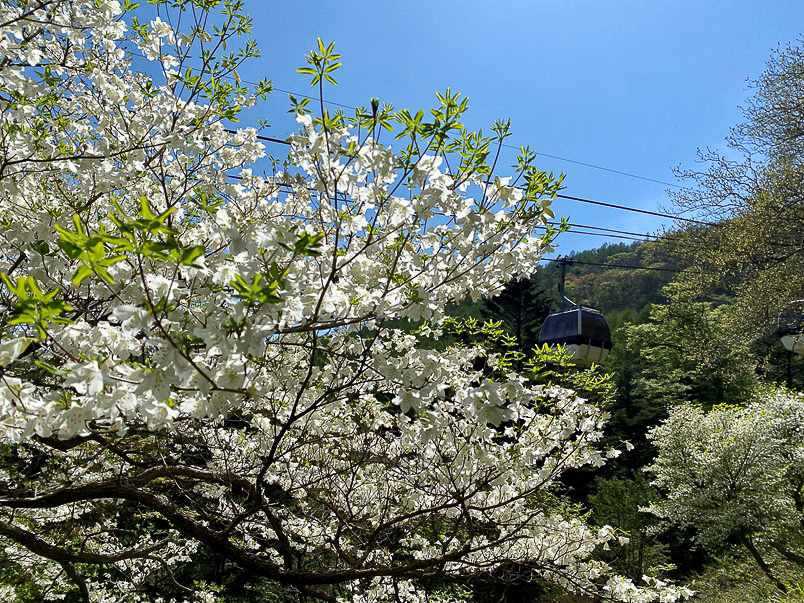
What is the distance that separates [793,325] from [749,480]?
3816 millimetres

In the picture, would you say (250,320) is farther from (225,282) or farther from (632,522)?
(632,522)

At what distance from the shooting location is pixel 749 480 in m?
12.0

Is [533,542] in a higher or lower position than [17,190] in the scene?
lower

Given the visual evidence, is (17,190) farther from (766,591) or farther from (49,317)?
(766,591)

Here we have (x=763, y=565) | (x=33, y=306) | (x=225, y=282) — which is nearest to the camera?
(x=33, y=306)

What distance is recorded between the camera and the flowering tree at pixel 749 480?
11.5 m

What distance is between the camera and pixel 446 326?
3.53 metres

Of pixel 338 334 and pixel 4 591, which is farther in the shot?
pixel 4 591

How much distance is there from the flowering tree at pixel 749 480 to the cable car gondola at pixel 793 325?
1.35 metres

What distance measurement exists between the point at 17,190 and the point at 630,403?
2684 cm

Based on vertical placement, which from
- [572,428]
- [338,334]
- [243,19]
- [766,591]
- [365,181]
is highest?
[243,19]

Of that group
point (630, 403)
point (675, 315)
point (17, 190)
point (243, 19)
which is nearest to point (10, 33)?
point (17, 190)

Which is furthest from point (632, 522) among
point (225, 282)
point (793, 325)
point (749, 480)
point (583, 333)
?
point (225, 282)

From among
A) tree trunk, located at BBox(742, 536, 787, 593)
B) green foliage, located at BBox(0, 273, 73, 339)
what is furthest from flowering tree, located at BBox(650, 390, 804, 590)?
green foliage, located at BBox(0, 273, 73, 339)
